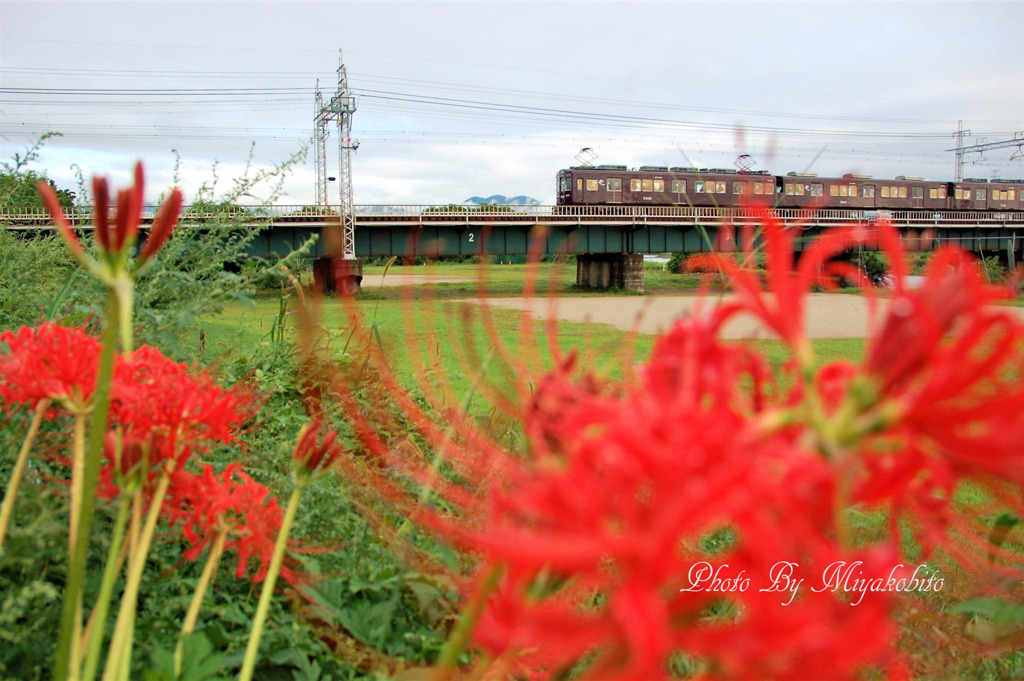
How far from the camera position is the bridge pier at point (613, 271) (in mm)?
31375

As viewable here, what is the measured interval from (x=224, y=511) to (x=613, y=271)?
3193cm

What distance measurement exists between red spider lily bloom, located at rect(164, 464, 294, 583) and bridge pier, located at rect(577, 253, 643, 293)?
96.1ft

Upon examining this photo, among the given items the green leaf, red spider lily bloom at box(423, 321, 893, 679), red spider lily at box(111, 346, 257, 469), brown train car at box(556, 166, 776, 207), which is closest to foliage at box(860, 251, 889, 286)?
red spider lily bloom at box(423, 321, 893, 679)

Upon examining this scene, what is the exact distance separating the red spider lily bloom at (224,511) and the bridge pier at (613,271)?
2929cm

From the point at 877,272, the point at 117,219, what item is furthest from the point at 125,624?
the point at 877,272

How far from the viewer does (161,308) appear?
2.54m

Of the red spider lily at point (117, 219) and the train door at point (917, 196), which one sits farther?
the train door at point (917, 196)

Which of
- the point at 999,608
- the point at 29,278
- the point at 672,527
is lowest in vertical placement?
the point at 999,608

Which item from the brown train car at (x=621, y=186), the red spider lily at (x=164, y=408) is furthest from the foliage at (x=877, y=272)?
the brown train car at (x=621, y=186)

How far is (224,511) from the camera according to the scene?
40.9 inches

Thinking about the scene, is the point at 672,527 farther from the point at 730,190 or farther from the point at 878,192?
the point at 878,192

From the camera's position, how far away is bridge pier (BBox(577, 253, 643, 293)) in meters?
31.4

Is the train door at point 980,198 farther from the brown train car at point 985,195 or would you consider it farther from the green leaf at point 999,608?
the green leaf at point 999,608

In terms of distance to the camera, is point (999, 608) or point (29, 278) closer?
point (999, 608)
